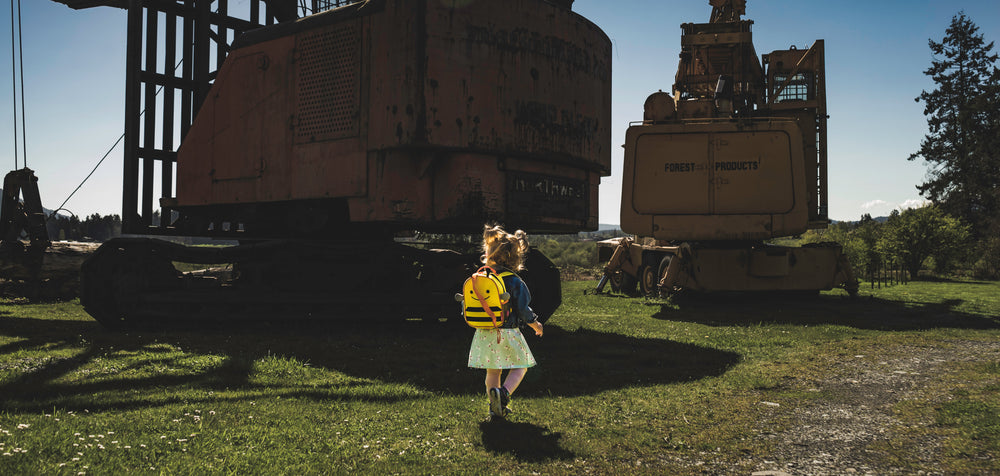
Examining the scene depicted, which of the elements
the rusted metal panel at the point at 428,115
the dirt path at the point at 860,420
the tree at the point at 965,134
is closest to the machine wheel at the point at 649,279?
the rusted metal panel at the point at 428,115

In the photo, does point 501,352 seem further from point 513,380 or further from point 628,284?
point 628,284

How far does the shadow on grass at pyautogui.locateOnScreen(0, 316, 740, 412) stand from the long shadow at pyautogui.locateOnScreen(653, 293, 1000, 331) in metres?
3.68

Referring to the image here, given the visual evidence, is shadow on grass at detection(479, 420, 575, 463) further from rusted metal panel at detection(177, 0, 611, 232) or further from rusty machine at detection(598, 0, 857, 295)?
rusty machine at detection(598, 0, 857, 295)

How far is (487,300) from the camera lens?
4.85 metres

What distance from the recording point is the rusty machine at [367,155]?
26.2 feet

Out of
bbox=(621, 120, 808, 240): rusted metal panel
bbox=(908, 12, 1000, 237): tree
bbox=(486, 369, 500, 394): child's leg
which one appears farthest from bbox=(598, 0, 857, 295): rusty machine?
bbox=(908, 12, 1000, 237): tree

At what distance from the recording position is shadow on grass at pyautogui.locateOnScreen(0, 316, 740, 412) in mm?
5625

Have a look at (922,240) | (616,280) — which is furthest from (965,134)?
(616,280)

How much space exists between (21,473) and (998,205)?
2182 inches

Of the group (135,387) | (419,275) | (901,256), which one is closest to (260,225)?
(419,275)

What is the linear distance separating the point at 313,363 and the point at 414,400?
1.92m

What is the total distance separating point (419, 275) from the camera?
10.2m

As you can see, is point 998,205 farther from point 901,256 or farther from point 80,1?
point 80,1

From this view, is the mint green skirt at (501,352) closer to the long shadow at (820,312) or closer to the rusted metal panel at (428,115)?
the rusted metal panel at (428,115)
